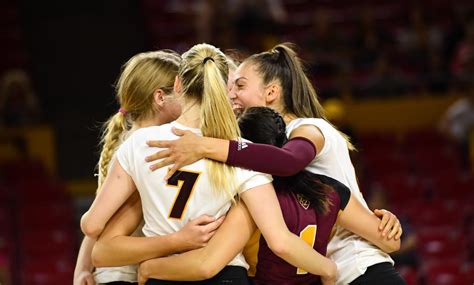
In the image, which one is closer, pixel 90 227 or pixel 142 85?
pixel 90 227

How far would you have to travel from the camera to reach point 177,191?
3244 millimetres

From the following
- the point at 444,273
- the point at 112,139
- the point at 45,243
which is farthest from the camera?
the point at 45,243

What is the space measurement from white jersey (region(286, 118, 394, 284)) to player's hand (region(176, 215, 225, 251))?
53 centimetres

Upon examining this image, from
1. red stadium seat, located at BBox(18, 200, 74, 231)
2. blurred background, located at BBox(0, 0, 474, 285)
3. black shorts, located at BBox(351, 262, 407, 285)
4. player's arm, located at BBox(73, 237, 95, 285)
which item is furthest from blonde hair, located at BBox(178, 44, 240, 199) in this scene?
red stadium seat, located at BBox(18, 200, 74, 231)

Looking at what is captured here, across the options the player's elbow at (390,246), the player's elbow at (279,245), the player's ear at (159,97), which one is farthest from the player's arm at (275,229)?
the player's ear at (159,97)

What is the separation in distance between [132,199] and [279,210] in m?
0.59

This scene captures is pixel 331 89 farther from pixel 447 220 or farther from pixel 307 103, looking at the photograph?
pixel 307 103

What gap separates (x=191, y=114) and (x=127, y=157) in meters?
0.28

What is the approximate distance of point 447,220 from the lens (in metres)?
8.77

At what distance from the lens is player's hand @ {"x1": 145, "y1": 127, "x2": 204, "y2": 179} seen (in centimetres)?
325

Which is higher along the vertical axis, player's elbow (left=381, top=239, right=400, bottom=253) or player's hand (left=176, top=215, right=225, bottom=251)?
player's hand (left=176, top=215, right=225, bottom=251)

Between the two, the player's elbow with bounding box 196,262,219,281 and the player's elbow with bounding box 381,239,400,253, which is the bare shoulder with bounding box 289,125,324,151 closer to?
the player's elbow with bounding box 381,239,400,253

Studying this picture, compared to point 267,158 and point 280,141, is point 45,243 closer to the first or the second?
point 280,141

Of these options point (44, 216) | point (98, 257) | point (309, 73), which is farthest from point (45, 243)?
point (98, 257)
